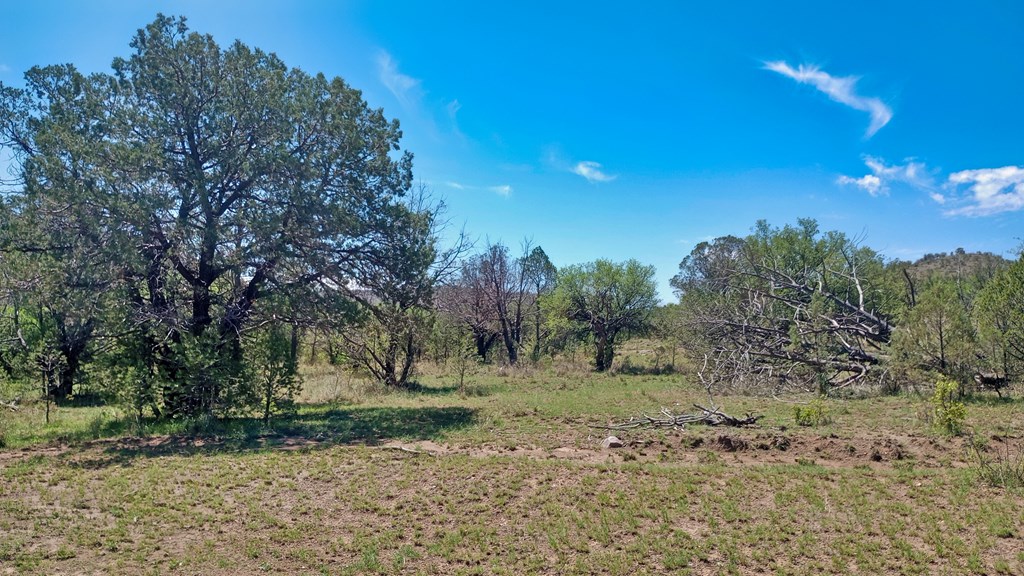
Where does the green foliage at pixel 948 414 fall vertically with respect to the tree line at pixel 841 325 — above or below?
below

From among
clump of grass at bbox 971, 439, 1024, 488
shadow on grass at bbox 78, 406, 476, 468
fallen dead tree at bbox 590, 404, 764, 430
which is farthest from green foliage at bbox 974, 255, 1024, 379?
shadow on grass at bbox 78, 406, 476, 468

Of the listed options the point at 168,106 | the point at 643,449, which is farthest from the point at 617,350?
the point at 168,106

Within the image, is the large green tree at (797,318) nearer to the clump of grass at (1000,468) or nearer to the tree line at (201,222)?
the clump of grass at (1000,468)

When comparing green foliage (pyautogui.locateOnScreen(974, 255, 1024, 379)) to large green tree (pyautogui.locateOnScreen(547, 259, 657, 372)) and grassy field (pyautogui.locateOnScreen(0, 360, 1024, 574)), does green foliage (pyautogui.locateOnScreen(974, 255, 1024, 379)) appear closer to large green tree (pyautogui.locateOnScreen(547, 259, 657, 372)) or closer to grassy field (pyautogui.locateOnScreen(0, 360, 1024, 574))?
grassy field (pyautogui.locateOnScreen(0, 360, 1024, 574))

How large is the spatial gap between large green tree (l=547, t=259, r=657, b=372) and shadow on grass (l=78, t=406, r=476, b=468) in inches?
666

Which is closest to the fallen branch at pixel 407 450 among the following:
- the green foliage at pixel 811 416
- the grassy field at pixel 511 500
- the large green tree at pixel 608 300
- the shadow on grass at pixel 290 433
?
the grassy field at pixel 511 500

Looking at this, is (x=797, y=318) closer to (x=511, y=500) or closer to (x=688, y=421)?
(x=688, y=421)

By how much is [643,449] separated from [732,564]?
4197mm

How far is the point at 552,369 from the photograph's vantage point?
A: 85.4ft

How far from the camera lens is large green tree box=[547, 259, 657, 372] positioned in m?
A: 29.5

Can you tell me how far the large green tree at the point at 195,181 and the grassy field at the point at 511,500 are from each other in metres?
2.43

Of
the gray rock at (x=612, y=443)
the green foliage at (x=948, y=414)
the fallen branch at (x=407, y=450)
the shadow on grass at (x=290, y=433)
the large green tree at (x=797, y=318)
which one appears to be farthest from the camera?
the large green tree at (x=797, y=318)

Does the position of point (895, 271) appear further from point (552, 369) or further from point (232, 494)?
point (232, 494)

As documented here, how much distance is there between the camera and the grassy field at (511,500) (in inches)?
195
